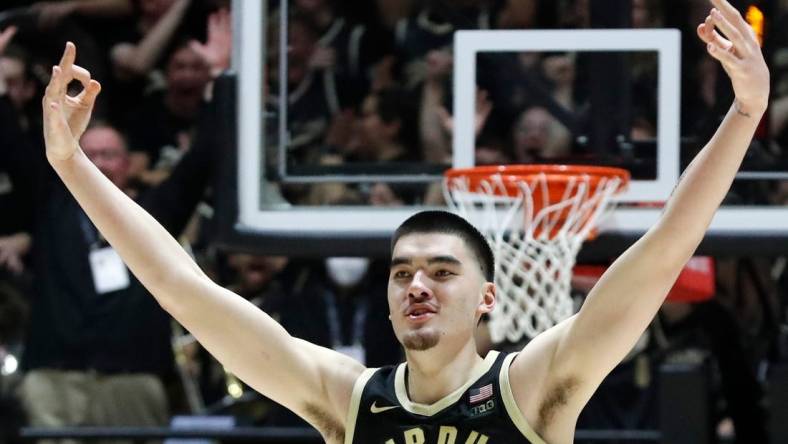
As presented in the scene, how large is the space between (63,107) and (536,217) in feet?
7.46

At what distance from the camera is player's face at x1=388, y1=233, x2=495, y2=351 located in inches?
142

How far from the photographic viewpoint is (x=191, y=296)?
12.1ft

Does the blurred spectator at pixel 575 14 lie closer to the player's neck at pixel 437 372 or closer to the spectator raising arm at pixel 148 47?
the player's neck at pixel 437 372

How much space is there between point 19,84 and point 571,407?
16.1 ft

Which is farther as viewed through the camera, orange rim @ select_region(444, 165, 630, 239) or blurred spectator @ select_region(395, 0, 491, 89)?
blurred spectator @ select_region(395, 0, 491, 89)

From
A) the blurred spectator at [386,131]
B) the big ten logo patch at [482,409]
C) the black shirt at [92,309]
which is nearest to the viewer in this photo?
the big ten logo patch at [482,409]

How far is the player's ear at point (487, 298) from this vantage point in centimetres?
376

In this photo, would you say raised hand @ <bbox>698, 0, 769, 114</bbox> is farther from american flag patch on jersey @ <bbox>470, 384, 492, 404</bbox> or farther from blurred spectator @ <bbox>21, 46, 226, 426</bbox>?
blurred spectator @ <bbox>21, 46, 226, 426</bbox>

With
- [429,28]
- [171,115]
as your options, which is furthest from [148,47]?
[429,28]

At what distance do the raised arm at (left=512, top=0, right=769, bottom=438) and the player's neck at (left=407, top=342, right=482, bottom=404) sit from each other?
0.18 m

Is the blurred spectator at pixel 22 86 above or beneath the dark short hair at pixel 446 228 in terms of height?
above

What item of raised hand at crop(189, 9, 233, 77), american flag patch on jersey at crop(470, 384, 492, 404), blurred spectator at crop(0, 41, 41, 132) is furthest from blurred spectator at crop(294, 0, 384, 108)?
american flag patch on jersey at crop(470, 384, 492, 404)

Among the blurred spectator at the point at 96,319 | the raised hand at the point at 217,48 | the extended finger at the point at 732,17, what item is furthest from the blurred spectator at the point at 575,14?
the extended finger at the point at 732,17

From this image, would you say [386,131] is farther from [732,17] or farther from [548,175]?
[732,17]
